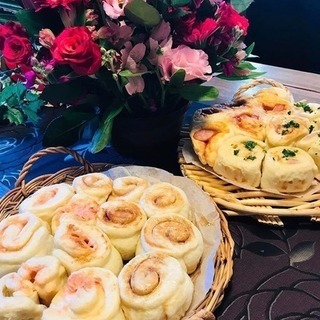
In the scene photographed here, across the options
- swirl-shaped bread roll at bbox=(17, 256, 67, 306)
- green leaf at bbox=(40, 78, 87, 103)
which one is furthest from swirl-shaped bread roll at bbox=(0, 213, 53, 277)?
green leaf at bbox=(40, 78, 87, 103)

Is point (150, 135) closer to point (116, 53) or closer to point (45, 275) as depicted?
point (116, 53)

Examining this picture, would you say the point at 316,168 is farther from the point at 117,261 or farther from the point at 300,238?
the point at 117,261

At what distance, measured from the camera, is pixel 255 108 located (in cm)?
112

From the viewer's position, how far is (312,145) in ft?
3.22

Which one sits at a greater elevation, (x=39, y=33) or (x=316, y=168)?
(x=39, y=33)

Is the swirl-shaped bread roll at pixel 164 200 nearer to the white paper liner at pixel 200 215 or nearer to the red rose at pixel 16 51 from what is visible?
the white paper liner at pixel 200 215

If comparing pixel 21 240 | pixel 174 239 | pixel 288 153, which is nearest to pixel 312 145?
pixel 288 153

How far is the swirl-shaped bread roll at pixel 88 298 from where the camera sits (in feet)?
2.23

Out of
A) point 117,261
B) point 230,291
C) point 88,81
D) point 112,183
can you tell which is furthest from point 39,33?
point 230,291

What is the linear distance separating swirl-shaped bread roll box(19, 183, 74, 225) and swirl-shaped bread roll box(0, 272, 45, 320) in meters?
0.15

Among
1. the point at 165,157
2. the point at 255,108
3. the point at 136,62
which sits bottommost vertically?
the point at 165,157

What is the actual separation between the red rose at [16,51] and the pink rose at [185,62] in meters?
0.27

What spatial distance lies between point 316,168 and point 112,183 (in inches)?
16.4

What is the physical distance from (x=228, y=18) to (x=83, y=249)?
54cm
